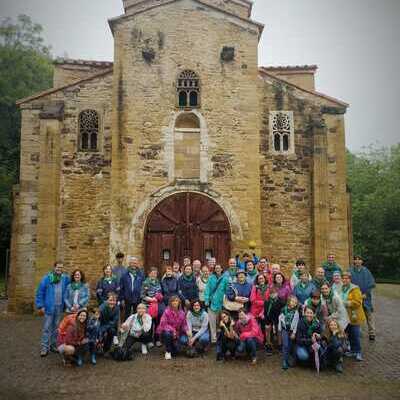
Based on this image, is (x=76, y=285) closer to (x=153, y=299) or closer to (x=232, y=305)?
(x=153, y=299)

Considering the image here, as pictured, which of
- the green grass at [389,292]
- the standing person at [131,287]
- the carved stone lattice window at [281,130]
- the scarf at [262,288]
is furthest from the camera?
the green grass at [389,292]

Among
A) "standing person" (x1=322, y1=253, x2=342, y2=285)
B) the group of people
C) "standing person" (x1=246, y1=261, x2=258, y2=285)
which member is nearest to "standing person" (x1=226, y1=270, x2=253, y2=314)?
the group of people

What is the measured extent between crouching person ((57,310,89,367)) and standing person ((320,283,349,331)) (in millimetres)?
4676

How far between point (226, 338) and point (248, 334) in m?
0.44

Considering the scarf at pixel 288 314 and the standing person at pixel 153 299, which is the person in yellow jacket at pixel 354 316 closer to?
the scarf at pixel 288 314

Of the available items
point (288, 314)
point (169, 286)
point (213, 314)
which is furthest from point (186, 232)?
point (288, 314)

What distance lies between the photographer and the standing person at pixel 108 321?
27.9ft

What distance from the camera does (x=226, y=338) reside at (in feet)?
27.1

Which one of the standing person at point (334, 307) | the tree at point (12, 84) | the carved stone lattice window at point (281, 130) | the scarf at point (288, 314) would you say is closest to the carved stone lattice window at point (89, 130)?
the carved stone lattice window at point (281, 130)

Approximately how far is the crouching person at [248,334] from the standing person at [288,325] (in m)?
0.51

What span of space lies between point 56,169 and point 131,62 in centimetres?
436

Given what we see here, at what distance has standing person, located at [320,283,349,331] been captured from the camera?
822 cm

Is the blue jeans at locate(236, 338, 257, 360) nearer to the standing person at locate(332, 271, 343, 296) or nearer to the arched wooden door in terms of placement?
the standing person at locate(332, 271, 343, 296)

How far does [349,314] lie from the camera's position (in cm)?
855
